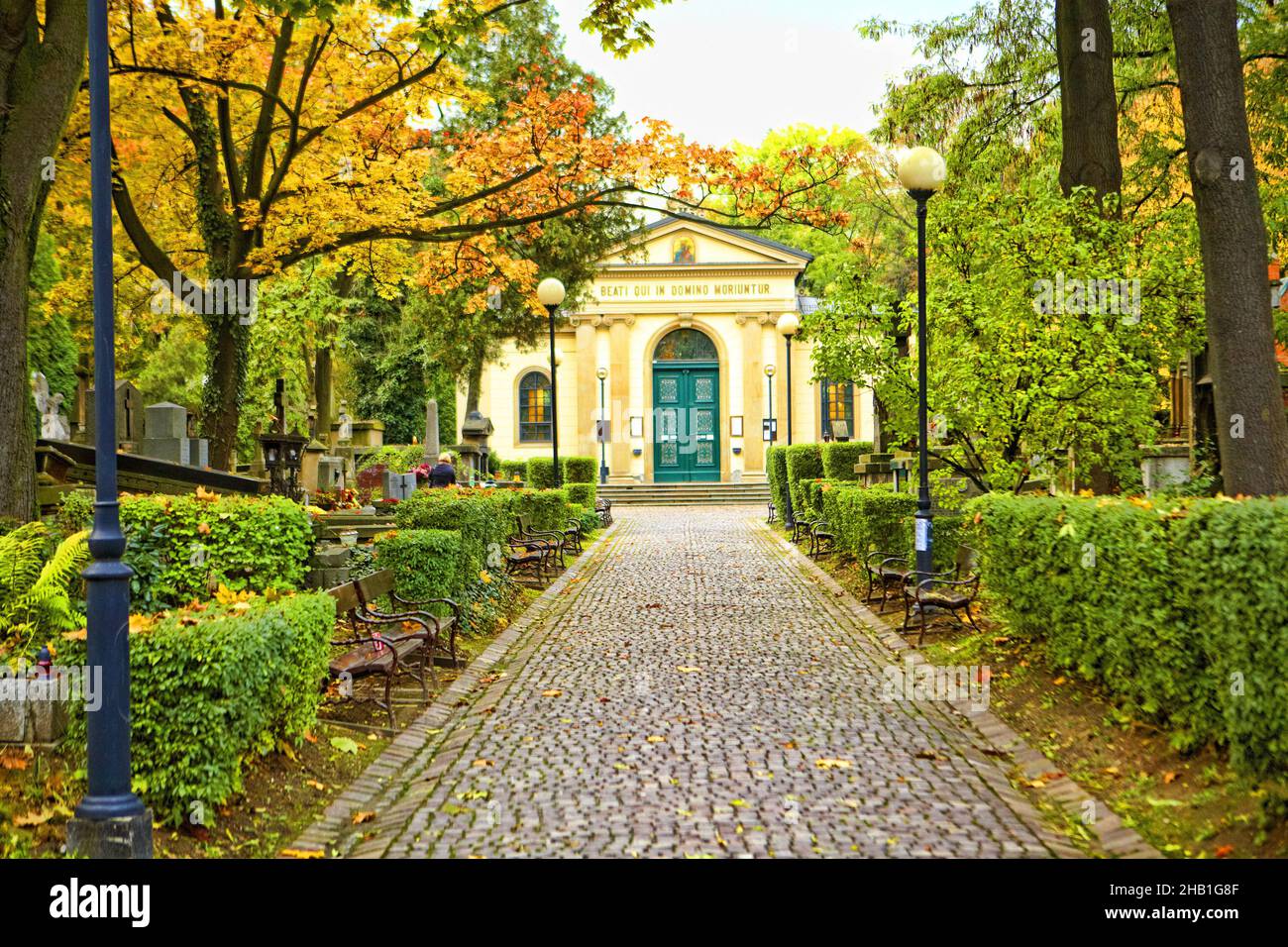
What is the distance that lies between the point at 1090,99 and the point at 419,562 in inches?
346

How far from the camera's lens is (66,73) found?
889cm

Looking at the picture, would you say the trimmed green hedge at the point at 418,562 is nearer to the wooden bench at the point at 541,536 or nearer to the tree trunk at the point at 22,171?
the tree trunk at the point at 22,171

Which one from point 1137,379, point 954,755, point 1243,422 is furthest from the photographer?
point 1137,379

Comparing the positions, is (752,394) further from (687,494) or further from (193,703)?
(193,703)

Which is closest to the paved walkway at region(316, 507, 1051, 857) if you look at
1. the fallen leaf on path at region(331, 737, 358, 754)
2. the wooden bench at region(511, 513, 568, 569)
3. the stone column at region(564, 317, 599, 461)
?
the fallen leaf on path at region(331, 737, 358, 754)

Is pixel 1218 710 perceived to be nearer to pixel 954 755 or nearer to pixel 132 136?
pixel 954 755

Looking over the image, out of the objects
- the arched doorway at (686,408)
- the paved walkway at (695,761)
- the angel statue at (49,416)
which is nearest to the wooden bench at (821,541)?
the paved walkway at (695,761)

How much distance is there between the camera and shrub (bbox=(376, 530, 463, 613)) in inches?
387

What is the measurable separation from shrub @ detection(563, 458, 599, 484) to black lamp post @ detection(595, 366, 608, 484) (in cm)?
552

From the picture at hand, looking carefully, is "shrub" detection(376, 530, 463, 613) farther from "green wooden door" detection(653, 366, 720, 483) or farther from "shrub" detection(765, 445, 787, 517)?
"green wooden door" detection(653, 366, 720, 483)

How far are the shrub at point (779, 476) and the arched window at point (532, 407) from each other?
12.7 m

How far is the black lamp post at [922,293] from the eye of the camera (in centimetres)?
1039

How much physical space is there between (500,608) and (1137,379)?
23.2ft

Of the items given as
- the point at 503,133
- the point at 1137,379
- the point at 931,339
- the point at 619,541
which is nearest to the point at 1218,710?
the point at 1137,379
